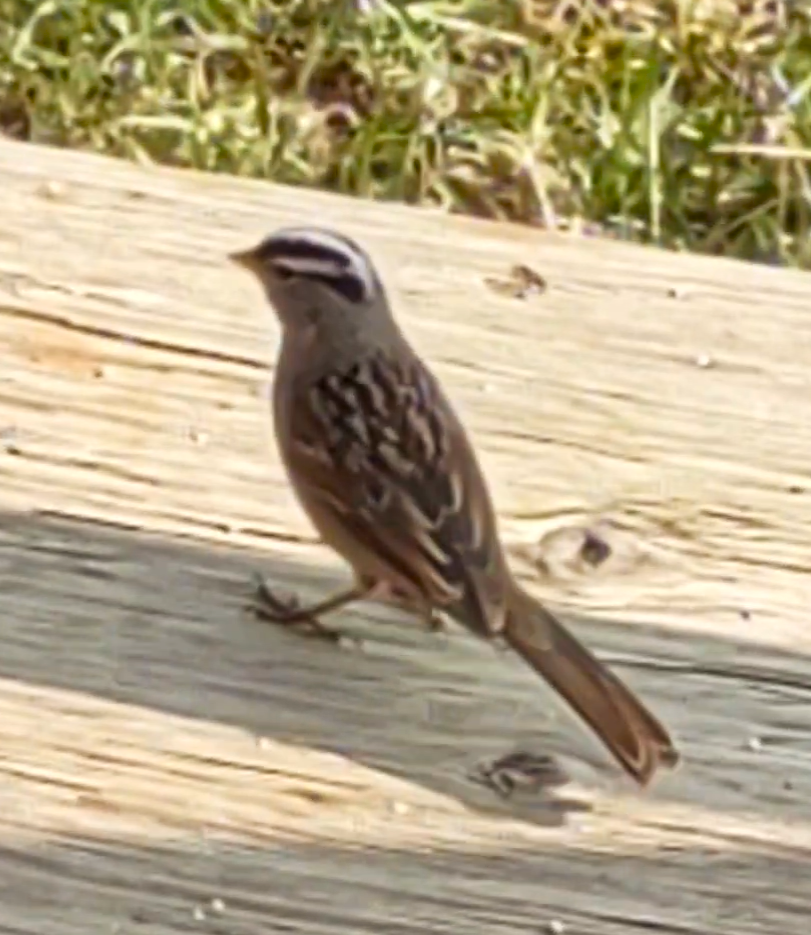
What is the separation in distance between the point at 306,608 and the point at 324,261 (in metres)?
0.26

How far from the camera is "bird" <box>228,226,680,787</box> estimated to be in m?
1.82

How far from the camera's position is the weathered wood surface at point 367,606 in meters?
1.73

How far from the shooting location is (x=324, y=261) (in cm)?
201

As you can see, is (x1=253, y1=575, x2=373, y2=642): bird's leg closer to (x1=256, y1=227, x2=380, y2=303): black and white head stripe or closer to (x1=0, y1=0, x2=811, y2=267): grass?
(x1=256, y1=227, x2=380, y2=303): black and white head stripe

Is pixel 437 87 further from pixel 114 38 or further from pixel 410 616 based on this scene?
pixel 410 616

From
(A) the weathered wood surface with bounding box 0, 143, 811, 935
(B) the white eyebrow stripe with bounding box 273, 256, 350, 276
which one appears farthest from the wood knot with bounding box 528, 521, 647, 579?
(B) the white eyebrow stripe with bounding box 273, 256, 350, 276

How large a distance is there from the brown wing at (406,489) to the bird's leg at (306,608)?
0.06 ft

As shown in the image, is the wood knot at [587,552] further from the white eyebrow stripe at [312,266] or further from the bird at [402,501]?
the white eyebrow stripe at [312,266]

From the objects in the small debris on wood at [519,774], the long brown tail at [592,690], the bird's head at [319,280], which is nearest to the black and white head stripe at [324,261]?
the bird's head at [319,280]

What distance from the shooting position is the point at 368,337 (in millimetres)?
2020

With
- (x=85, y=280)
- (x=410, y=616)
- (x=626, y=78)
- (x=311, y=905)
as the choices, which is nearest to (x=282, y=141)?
(x=626, y=78)

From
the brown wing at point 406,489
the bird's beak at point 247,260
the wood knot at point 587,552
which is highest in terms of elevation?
the bird's beak at point 247,260

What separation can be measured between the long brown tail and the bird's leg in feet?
0.41

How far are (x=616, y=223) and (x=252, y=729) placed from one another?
185 cm
